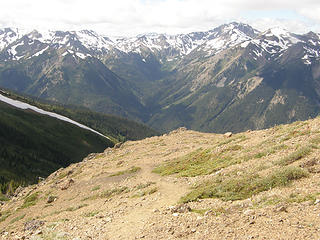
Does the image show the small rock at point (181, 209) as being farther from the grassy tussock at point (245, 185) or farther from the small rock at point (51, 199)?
the small rock at point (51, 199)

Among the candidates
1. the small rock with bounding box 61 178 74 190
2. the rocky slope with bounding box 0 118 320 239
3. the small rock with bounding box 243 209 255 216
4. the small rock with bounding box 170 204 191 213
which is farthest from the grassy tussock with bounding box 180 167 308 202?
the small rock with bounding box 61 178 74 190

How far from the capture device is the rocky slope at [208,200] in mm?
15909

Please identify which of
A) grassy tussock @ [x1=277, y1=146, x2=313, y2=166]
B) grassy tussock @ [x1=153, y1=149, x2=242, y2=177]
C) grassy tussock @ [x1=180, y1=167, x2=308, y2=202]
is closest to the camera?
grassy tussock @ [x1=180, y1=167, x2=308, y2=202]

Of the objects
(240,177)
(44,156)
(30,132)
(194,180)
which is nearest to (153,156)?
(194,180)

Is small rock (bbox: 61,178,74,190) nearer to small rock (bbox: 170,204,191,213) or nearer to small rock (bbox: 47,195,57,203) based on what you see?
small rock (bbox: 47,195,57,203)

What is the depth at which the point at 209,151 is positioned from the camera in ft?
123

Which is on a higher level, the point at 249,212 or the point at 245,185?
the point at 249,212

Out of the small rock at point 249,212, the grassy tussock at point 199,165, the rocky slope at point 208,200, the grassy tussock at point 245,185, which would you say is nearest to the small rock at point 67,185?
the rocky slope at point 208,200

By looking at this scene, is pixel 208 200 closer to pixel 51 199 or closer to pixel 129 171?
pixel 129 171

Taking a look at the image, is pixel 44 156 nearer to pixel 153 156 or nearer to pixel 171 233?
pixel 153 156

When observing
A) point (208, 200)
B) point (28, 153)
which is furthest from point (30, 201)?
point (28, 153)

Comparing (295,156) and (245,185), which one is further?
(295,156)

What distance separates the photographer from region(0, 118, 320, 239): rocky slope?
52.2 ft

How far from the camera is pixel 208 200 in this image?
21.3m
